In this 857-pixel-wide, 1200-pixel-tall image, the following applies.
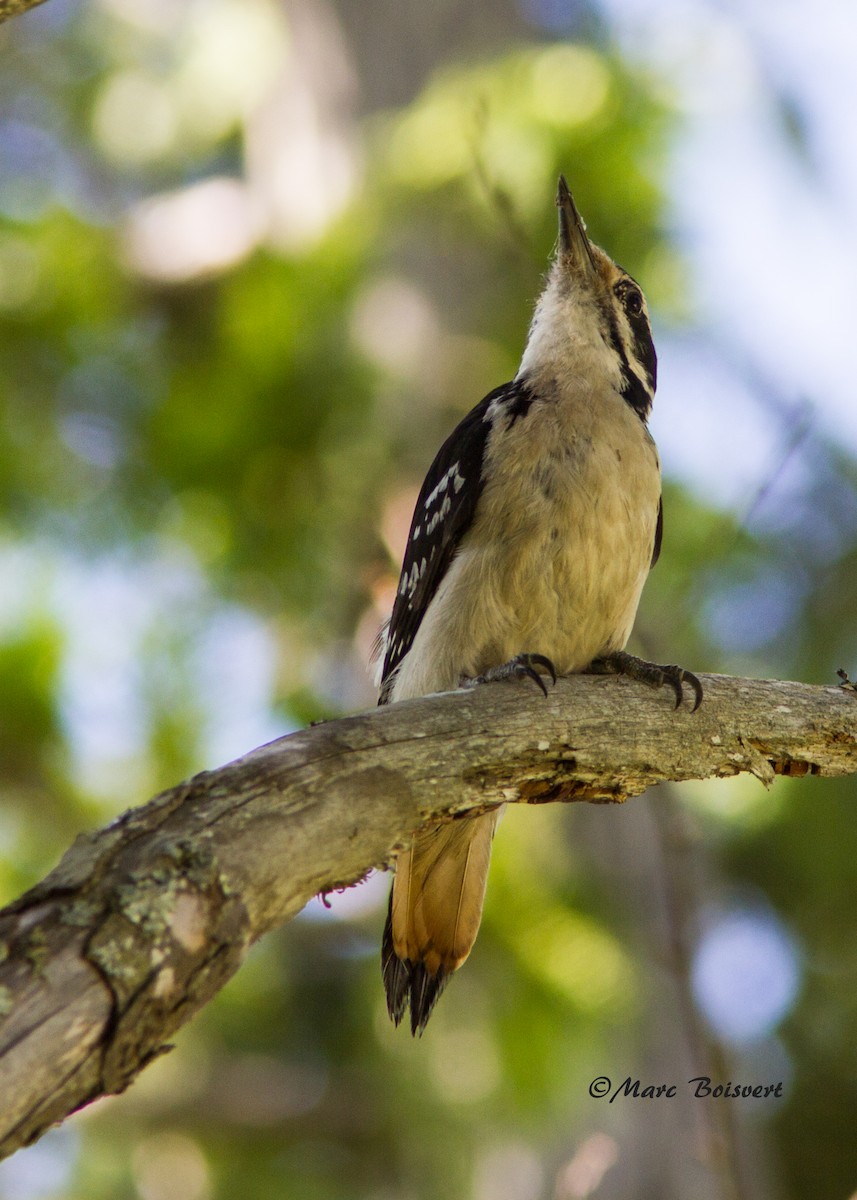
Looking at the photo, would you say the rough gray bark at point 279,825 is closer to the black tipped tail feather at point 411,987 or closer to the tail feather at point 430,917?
the tail feather at point 430,917

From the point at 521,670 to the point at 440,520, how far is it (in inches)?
28.7

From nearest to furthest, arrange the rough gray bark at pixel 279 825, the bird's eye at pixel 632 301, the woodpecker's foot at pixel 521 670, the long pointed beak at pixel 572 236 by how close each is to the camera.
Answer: the rough gray bark at pixel 279 825 < the woodpecker's foot at pixel 521 670 < the long pointed beak at pixel 572 236 < the bird's eye at pixel 632 301

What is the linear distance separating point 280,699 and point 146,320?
1.69 meters

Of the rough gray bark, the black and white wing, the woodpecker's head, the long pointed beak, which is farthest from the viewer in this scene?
the long pointed beak

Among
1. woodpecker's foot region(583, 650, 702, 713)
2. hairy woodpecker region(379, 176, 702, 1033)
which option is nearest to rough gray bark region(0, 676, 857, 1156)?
woodpecker's foot region(583, 650, 702, 713)

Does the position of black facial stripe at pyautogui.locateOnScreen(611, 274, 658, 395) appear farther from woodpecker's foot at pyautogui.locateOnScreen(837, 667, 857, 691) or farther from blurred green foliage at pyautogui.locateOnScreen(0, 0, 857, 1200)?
woodpecker's foot at pyautogui.locateOnScreen(837, 667, 857, 691)

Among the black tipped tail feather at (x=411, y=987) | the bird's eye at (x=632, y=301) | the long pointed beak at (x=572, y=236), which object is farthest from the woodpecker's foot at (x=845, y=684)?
the long pointed beak at (x=572, y=236)

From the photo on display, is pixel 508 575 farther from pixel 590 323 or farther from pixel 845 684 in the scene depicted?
pixel 590 323

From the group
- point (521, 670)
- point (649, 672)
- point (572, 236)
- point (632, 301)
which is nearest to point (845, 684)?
point (649, 672)

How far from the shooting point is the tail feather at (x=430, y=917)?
3.31 metres

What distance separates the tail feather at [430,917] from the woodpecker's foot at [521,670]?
18.9 inches

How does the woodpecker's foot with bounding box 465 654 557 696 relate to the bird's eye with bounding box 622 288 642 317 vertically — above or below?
below

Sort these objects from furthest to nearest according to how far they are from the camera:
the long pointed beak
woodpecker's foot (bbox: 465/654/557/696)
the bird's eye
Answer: the bird's eye < the long pointed beak < woodpecker's foot (bbox: 465/654/557/696)

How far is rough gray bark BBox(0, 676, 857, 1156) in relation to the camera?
5.64ft
